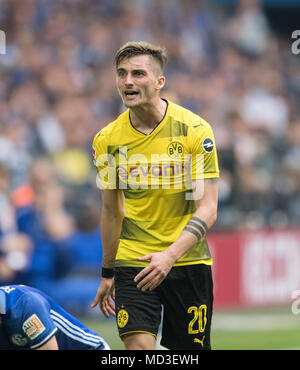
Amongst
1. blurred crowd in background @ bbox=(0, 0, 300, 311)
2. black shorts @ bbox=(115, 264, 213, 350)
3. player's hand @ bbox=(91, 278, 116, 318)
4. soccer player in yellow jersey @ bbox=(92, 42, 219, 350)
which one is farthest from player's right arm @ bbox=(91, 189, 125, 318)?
blurred crowd in background @ bbox=(0, 0, 300, 311)

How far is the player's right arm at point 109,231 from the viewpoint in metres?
6.02

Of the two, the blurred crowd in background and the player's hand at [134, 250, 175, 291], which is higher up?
the blurred crowd in background

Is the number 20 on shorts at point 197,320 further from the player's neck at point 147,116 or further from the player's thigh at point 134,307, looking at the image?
the player's neck at point 147,116

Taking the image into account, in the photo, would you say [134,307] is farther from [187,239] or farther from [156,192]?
[156,192]

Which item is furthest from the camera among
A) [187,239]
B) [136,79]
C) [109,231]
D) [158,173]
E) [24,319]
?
[109,231]

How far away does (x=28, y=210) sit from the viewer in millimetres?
10344

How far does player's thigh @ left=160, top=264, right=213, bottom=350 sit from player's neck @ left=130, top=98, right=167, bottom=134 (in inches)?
38.7

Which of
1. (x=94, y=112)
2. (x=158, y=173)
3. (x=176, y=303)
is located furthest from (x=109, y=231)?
(x=94, y=112)

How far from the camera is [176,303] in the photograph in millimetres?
5805

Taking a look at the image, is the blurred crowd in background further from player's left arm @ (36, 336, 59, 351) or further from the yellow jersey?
A: player's left arm @ (36, 336, 59, 351)

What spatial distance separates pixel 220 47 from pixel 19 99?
19.1ft

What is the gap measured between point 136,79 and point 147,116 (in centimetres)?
31

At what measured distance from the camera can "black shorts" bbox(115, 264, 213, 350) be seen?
5699 mm
